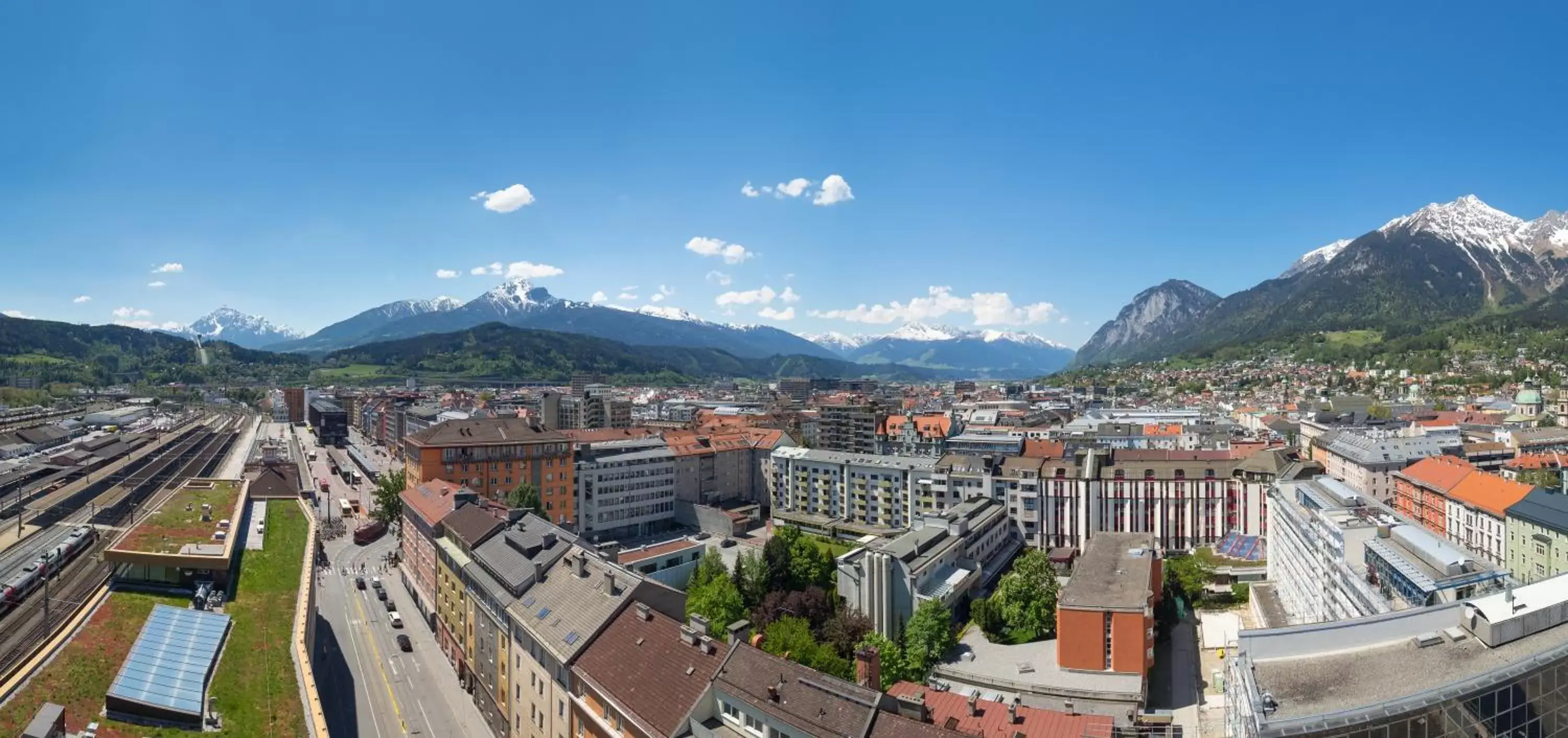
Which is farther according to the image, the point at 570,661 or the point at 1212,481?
the point at 1212,481

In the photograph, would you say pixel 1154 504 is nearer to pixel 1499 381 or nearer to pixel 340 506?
pixel 340 506

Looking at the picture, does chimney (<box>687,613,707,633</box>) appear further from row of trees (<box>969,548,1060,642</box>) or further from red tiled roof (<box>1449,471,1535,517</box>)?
red tiled roof (<box>1449,471,1535,517</box>)

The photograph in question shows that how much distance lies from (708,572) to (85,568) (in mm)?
23341

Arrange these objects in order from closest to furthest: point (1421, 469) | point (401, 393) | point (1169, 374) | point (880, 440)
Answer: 1. point (1421, 469)
2. point (880, 440)
3. point (401, 393)
4. point (1169, 374)

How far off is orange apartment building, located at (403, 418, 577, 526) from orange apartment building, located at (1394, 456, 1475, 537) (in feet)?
159

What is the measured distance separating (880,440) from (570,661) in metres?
60.5

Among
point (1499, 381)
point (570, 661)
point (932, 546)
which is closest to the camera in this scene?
point (570, 661)

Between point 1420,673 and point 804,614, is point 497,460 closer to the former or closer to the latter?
point 804,614

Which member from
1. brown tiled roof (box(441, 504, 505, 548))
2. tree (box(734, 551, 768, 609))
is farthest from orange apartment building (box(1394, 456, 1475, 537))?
brown tiled roof (box(441, 504, 505, 548))

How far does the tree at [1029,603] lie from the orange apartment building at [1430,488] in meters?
21.3

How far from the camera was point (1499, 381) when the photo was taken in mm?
117875

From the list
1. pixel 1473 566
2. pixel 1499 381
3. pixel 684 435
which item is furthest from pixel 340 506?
pixel 1499 381

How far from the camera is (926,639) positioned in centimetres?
3250

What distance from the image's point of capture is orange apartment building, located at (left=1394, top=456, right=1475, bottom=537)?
1767 inches
